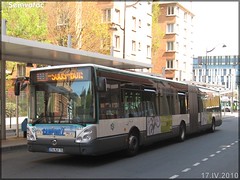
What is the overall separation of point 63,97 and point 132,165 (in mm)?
2662

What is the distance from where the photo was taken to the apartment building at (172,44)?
2363 inches

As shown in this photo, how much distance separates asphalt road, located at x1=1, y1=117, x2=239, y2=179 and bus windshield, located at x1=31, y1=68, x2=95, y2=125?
1.27 m

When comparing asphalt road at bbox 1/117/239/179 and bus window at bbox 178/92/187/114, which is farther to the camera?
bus window at bbox 178/92/187/114

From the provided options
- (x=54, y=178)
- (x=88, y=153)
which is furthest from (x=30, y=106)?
(x=54, y=178)

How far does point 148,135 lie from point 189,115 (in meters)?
5.62

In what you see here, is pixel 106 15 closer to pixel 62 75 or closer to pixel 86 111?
pixel 62 75

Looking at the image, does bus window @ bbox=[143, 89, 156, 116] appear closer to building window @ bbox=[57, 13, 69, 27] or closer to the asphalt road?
the asphalt road

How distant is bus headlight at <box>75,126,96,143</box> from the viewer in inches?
404

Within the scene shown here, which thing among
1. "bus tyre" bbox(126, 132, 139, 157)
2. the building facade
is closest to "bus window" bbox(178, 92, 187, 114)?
"bus tyre" bbox(126, 132, 139, 157)

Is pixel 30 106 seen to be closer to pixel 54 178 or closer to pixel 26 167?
pixel 26 167

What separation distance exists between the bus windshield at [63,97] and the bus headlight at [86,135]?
8.9 inches

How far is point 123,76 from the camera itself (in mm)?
12383

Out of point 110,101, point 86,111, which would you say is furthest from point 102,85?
point 110,101

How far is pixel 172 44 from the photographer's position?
2393 inches
